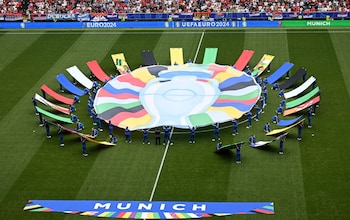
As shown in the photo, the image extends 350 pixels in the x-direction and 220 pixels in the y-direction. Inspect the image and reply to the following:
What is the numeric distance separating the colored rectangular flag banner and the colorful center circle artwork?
28.2 ft

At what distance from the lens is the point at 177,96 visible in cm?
4628

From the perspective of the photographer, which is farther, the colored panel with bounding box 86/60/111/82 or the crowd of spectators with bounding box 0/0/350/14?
the crowd of spectators with bounding box 0/0/350/14

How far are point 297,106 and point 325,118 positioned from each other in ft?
6.87

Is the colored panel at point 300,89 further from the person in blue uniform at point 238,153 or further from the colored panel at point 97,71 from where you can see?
the colored panel at point 97,71

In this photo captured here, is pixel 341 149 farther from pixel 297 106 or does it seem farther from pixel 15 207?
pixel 15 207

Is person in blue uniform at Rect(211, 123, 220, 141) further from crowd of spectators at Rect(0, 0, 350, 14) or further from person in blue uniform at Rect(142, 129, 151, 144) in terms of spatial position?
crowd of spectators at Rect(0, 0, 350, 14)

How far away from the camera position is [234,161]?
A: 3875cm

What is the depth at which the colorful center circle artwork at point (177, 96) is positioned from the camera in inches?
1698

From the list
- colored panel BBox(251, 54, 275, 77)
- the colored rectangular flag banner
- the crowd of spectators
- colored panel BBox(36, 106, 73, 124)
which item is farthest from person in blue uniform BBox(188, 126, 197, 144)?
the crowd of spectators

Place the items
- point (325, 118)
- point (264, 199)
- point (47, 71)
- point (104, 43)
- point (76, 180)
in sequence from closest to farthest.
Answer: point (264, 199) → point (76, 180) → point (325, 118) → point (47, 71) → point (104, 43)

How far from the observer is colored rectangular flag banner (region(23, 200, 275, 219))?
33531 mm

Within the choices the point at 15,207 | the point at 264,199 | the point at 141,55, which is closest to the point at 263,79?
the point at 141,55

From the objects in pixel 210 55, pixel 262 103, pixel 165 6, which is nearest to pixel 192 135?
pixel 262 103

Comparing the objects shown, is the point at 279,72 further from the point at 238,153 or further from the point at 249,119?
the point at 238,153
